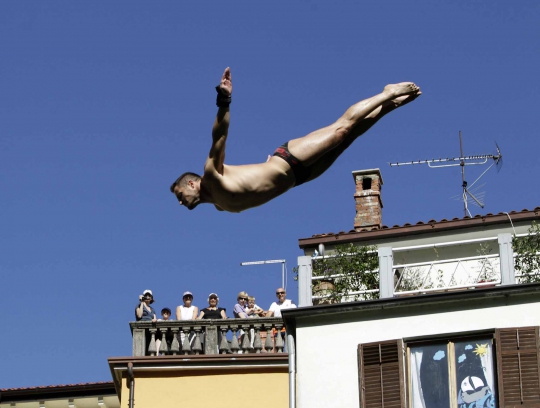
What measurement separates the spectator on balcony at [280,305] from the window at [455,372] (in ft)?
5.77

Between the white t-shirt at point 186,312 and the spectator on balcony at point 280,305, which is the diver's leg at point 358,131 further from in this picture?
the white t-shirt at point 186,312

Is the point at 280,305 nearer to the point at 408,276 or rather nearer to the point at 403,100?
the point at 408,276

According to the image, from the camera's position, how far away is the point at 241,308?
1023 inches

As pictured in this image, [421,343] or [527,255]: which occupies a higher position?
[527,255]

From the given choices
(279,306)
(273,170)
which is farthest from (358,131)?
(279,306)

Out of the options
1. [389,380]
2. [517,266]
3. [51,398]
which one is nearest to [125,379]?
[51,398]

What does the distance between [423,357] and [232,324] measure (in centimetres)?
351

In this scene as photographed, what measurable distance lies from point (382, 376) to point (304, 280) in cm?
181

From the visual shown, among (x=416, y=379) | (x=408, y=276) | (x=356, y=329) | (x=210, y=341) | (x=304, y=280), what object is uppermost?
(x=408, y=276)

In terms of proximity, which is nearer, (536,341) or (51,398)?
(536,341)

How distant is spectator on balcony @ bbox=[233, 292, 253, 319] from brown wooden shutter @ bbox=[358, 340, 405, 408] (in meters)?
2.64

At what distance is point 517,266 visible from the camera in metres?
23.8

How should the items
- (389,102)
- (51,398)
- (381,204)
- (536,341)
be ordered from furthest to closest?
(381,204), (51,398), (536,341), (389,102)

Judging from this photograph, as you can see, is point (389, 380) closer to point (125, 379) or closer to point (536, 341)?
point (536, 341)
